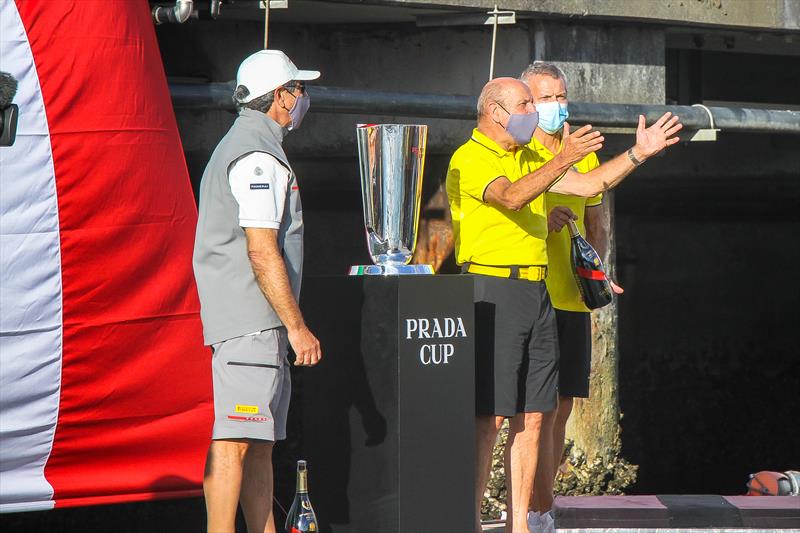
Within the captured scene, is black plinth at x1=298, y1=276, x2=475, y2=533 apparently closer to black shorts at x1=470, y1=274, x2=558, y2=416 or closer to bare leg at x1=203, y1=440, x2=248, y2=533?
black shorts at x1=470, y1=274, x2=558, y2=416

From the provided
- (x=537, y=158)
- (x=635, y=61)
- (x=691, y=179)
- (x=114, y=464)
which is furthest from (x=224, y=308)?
(x=691, y=179)

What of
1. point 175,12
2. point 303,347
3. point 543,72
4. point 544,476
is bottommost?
point 544,476

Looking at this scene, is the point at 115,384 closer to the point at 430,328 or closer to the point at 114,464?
the point at 114,464

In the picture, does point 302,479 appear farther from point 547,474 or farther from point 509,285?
point 547,474

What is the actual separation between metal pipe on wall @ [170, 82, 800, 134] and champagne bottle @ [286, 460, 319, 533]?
2011 mm

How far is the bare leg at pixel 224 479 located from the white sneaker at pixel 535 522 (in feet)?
4.60

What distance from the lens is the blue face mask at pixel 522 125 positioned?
204 inches

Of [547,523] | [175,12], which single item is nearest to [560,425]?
[547,523]

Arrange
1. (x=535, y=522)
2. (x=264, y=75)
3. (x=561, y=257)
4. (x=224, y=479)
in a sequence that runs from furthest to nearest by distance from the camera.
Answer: (x=561, y=257), (x=535, y=522), (x=264, y=75), (x=224, y=479)

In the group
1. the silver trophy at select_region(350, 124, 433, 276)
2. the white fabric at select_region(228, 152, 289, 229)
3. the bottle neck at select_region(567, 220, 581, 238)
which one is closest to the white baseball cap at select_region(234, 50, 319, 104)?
the white fabric at select_region(228, 152, 289, 229)

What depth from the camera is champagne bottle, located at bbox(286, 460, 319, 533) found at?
15.4 feet

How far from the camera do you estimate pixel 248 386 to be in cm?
450

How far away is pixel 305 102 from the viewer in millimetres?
4777

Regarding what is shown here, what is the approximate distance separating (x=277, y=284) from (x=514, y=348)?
3.62 feet
